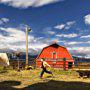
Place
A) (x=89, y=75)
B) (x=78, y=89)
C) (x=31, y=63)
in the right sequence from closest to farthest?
1. (x=78, y=89)
2. (x=89, y=75)
3. (x=31, y=63)

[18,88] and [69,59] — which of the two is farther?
[69,59]

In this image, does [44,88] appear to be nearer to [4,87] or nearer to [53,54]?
[4,87]

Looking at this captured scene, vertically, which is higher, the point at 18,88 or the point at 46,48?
the point at 46,48

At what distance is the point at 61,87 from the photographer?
1930cm

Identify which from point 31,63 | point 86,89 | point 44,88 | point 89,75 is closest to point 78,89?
point 86,89

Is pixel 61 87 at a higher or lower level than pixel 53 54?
lower

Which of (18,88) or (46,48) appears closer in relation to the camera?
(18,88)

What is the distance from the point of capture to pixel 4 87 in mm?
19219

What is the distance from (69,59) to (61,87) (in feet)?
114

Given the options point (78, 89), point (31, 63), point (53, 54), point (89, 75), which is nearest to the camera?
point (78, 89)

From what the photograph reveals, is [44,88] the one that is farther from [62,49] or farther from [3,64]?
[62,49]

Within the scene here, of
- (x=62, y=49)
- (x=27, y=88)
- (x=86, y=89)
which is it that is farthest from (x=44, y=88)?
(x=62, y=49)

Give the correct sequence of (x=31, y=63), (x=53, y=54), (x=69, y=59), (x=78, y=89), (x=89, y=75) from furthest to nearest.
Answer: (x=53, y=54) → (x=69, y=59) → (x=31, y=63) → (x=89, y=75) → (x=78, y=89)

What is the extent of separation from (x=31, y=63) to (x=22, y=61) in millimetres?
2277
